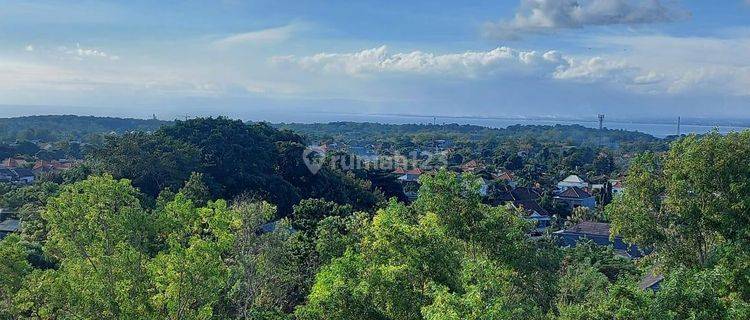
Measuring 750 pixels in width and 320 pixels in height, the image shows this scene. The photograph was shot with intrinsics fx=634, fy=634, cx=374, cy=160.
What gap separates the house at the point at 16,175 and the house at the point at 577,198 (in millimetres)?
38778

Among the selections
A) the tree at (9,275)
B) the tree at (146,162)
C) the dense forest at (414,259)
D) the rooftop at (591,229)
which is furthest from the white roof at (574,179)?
the tree at (9,275)

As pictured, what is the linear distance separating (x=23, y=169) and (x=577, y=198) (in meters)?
43.5

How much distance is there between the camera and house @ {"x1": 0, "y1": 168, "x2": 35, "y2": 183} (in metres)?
47.1

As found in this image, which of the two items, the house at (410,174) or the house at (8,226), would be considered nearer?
the house at (8,226)

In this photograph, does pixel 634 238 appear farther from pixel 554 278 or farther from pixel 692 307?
pixel 692 307

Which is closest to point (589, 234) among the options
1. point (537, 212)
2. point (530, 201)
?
point (537, 212)

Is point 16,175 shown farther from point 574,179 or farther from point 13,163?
point 574,179

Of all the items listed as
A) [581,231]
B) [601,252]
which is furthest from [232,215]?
[581,231]

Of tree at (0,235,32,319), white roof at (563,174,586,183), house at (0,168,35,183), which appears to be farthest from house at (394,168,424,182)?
tree at (0,235,32,319)

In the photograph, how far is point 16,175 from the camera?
4866cm

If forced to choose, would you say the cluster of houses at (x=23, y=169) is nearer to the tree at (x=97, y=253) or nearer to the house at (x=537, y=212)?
the house at (x=537, y=212)

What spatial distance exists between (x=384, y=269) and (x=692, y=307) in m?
3.57

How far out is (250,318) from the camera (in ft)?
35.0

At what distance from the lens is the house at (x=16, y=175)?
47125mm
